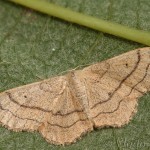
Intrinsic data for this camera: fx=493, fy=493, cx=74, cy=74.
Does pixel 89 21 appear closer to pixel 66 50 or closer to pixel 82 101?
pixel 66 50

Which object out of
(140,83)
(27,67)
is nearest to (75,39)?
(27,67)

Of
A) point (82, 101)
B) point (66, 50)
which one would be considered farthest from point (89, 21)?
point (82, 101)

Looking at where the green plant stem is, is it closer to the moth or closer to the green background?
the green background

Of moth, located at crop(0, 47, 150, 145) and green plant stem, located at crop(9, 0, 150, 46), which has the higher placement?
green plant stem, located at crop(9, 0, 150, 46)

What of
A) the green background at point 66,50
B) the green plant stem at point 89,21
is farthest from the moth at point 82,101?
the green plant stem at point 89,21

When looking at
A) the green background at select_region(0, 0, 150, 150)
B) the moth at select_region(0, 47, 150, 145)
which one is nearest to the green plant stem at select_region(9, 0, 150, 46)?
the green background at select_region(0, 0, 150, 150)

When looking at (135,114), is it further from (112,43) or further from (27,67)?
(27,67)
